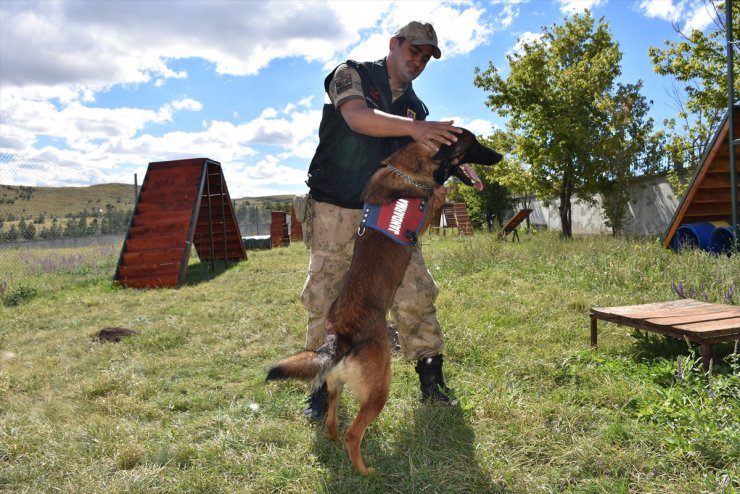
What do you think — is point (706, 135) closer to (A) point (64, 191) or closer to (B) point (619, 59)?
(B) point (619, 59)

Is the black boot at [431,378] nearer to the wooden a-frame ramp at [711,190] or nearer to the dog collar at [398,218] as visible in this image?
the dog collar at [398,218]

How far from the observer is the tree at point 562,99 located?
15656 mm

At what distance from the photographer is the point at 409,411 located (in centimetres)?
288

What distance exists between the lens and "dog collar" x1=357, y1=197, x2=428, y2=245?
262cm

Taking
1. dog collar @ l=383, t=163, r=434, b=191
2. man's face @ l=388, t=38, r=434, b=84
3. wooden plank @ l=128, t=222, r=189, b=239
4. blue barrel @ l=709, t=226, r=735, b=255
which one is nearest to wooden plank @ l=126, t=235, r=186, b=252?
wooden plank @ l=128, t=222, r=189, b=239

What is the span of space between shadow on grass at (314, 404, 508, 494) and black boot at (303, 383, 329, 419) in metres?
0.11

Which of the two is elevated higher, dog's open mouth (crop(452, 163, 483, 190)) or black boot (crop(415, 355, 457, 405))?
dog's open mouth (crop(452, 163, 483, 190))

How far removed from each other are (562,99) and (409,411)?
15728mm

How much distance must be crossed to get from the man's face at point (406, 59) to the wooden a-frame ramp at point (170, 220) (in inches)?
270

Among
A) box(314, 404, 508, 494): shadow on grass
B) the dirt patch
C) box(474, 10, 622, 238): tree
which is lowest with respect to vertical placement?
the dirt patch

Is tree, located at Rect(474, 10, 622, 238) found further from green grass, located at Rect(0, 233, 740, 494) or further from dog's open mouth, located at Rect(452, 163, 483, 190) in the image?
dog's open mouth, located at Rect(452, 163, 483, 190)

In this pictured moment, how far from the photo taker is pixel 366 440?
259cm

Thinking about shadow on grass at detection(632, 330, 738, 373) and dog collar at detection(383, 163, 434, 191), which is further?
shadow on grass at detection(632, 330, 738, 373)

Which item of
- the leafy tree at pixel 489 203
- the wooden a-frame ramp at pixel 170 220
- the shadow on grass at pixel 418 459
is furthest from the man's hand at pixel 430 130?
the leafy tree at pixel 489 203
